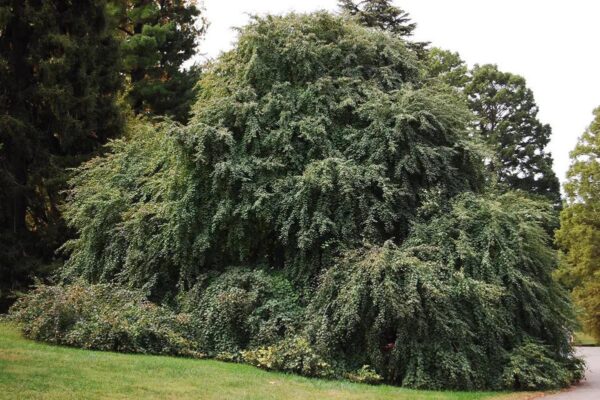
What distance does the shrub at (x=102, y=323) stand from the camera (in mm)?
10711

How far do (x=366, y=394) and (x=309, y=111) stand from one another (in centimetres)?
719

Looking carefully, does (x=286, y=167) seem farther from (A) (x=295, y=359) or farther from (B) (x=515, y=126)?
(B) (x=515, y=126)

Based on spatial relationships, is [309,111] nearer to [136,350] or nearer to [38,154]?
[136,350]

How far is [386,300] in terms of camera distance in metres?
10.3

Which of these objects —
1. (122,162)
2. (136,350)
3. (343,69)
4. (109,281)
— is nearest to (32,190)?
(122,162)

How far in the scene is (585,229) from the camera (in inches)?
936

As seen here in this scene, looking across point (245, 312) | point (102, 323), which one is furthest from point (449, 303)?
point (102, 323)

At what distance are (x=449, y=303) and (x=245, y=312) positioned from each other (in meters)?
4.11

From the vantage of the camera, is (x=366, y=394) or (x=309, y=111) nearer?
(x=366, y=394)

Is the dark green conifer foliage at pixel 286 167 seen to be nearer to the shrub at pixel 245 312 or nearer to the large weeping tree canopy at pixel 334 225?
the large weeping tree canopy at pixel 334 225

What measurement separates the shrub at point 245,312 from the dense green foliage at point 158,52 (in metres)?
12.4

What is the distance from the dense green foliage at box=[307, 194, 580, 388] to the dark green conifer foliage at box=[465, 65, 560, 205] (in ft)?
97.0

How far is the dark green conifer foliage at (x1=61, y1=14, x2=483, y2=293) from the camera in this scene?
12461 mm

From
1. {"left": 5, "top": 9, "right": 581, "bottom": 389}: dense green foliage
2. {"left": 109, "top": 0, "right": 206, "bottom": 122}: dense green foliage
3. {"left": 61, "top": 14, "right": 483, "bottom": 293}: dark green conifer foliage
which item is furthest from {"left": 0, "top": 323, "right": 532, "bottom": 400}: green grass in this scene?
{"left": 109, "top": 0, "right": 206, "bottom": 122}: dense green foliage
